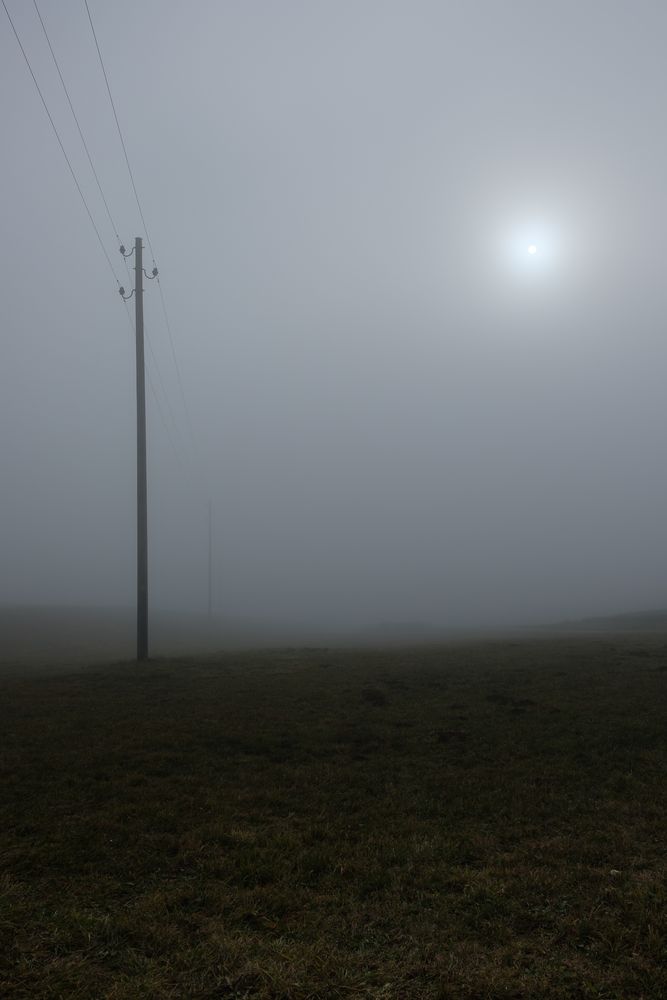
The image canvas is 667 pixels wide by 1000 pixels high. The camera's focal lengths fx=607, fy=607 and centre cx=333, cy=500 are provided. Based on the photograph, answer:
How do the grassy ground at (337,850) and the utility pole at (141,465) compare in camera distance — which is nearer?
the grassy ground at (337,850)

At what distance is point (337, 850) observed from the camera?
8211 mm

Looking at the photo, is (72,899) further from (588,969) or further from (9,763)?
(9,763)

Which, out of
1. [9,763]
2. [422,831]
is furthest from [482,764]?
[9,763]

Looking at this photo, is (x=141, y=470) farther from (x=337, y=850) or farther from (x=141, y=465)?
(x=337, y=850)

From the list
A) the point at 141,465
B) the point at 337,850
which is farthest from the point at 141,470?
the point at 337,850

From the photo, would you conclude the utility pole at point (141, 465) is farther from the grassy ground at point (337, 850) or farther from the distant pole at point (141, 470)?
the grassy ground at point (337, 850)

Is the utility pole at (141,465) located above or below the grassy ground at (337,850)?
above

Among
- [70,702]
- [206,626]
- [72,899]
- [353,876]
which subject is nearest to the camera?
[72,899]

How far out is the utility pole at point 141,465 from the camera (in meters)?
28.4

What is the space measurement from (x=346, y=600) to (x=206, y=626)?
9308 centimetres

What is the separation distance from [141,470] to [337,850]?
24199 millimetres

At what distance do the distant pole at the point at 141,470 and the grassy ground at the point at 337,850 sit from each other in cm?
1119

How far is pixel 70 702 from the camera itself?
18.6m

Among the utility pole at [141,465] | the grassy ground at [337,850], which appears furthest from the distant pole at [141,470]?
the grassy ground at [337,850]
